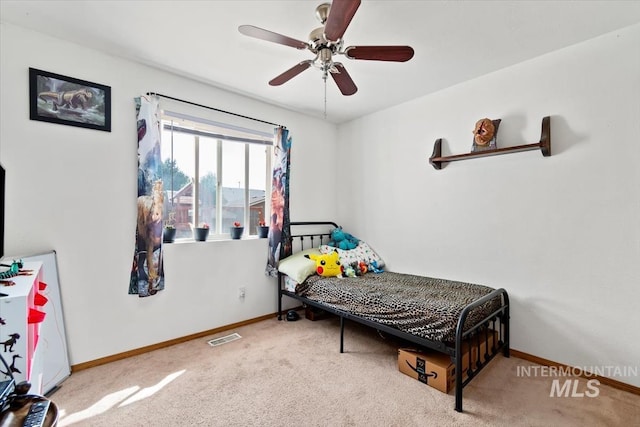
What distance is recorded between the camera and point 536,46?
7.50 ft

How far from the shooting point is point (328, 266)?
3.15m

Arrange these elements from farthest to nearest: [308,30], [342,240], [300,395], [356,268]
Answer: [342,240] < [356,268] < [308,30] < [300,395]

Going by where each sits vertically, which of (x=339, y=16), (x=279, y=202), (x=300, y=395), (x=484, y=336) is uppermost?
(x=339, y=16)

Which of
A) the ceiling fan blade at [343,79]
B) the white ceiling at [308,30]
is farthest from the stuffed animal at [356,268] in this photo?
the white ceiling at [308,30]

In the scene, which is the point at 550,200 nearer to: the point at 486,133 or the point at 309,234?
the point at 486,133

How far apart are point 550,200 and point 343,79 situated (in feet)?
6.50

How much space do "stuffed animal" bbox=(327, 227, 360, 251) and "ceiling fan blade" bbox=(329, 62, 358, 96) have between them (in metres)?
1.99

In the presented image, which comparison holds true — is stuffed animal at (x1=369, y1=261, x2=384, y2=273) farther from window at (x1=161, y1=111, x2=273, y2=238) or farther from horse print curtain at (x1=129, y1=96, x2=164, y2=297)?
horse print curtain at (x1=129, y1=96, x2=164, y2=297)

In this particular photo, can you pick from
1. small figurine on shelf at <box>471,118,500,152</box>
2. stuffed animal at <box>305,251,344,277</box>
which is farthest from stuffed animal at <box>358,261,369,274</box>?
small figurine on shelf at <box>471,118,500,152</box>

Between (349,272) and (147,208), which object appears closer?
(147,208)

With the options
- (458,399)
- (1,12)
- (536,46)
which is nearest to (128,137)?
(1,12)

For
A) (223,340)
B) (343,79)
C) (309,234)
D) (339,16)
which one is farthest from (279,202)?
(339,16)

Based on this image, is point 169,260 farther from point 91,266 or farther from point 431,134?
point 431,134

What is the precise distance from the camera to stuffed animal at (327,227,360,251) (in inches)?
147
